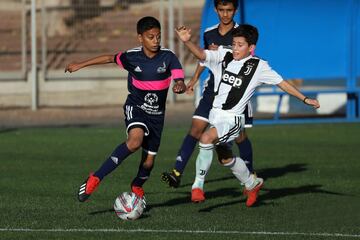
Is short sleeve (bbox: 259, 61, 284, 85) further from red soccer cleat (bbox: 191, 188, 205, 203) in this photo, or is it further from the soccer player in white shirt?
red soccer cleat (bbox: 191, 188, 205, 203)

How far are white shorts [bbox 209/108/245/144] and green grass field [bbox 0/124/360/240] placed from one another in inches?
28.8

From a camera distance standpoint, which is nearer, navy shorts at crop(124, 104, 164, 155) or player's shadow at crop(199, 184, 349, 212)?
navy shorts at crop(124, 104, 164, 155)

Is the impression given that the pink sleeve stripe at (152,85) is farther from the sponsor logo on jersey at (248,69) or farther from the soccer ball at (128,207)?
the soccer ball at (128,207)

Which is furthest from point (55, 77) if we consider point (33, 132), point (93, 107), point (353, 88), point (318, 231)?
point (318, 231)

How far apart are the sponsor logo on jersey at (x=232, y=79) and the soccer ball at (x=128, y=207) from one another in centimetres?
161

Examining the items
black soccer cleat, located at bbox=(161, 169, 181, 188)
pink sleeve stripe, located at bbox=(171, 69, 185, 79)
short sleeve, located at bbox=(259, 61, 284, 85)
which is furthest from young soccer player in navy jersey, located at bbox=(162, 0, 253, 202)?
short sleeve, located at bbox=(259, 61, 284, 85)

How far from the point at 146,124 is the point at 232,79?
3.18ft

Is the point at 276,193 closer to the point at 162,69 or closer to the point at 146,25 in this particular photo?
the point at 162,69

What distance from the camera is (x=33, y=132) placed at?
66.7 feet

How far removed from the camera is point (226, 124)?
34.5ft

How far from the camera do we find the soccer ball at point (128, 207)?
32.1 ft

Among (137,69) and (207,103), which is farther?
(207,103)

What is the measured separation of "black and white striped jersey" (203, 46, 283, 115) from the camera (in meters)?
10.6

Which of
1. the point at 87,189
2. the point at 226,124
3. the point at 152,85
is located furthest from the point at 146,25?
the point at 87,189
